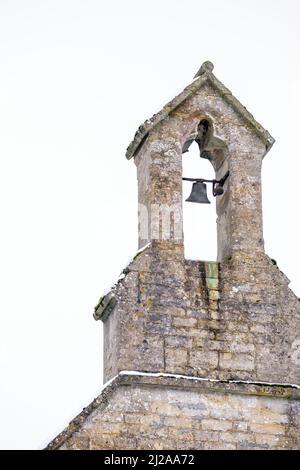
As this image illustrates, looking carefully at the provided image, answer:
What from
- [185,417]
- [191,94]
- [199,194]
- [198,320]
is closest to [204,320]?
[198,320]

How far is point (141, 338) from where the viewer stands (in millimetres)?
16531

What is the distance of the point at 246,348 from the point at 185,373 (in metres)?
0.82

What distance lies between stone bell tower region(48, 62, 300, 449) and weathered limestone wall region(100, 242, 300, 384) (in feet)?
0.04

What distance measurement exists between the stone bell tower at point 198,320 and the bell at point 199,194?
22 cm

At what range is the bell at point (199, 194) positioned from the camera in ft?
59.5

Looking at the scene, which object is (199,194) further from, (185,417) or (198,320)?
(185,417)

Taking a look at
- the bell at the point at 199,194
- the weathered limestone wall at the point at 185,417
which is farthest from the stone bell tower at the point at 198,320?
the bell at the point at 199,194

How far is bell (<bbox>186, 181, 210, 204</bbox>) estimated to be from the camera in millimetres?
18125

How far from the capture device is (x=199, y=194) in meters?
18.1

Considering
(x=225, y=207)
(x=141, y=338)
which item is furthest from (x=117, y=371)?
(x=225, y=207)

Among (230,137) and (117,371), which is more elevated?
(230,137)

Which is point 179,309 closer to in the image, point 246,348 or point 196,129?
point 246,348
